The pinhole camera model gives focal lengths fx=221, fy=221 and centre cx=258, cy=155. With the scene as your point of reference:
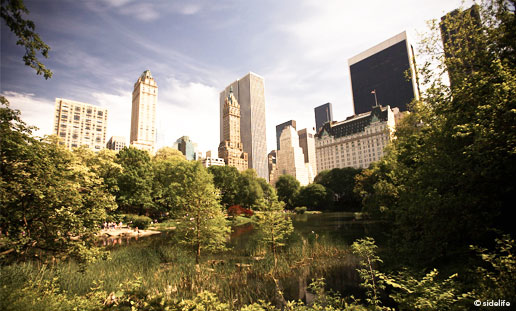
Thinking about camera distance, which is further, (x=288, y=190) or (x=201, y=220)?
(x=288, y=190)

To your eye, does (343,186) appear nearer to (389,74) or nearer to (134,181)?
(134,181)

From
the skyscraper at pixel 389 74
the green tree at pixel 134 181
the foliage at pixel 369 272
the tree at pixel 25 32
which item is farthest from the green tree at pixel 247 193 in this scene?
the skyscraper at pixel 389 74

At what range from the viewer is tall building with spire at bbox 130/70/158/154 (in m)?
134

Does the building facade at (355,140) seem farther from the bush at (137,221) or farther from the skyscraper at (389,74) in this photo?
the bush at (137,221)

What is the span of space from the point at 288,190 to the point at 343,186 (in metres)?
22.6

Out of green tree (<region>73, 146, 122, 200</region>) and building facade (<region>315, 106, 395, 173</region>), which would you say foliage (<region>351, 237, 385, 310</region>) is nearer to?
green tree (<region>73, 146, 122, 200</region>)

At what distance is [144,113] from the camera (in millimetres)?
138000

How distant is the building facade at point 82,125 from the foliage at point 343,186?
343 ft

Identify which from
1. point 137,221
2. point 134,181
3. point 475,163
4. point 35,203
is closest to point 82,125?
point 134,181

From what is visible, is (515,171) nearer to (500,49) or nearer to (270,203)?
(500,49)

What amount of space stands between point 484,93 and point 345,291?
39.1 feet

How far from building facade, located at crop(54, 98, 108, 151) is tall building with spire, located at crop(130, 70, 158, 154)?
25.3 m

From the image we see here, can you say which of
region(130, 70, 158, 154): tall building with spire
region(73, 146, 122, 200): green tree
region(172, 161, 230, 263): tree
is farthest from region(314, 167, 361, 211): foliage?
region(130, 70, 158, 154): tall building with spire

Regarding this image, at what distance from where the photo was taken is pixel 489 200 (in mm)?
8328
